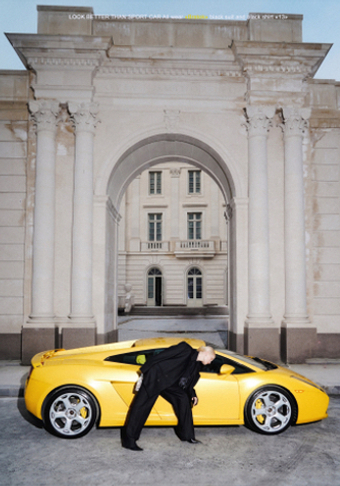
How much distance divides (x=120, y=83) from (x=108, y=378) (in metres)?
9.23

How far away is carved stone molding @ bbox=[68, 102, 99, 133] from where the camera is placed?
39.4ft

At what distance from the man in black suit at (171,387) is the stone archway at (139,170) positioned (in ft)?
21.8

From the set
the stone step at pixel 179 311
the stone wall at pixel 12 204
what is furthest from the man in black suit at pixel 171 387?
the stone step at pixel 179 311

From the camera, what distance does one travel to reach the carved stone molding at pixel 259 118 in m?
12.1

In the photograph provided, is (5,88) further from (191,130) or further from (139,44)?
(191,130)

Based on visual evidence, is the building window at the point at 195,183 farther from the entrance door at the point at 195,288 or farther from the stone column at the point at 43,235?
the stone column at the point at 43,235

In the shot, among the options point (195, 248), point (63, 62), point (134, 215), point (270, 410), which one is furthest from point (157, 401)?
point (134, 215)

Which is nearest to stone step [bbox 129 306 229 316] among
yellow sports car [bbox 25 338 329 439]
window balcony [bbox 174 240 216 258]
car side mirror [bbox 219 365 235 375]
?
window balcony [bbox 174 240 216 258]

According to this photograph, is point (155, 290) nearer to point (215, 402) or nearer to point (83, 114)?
point (83, 114)

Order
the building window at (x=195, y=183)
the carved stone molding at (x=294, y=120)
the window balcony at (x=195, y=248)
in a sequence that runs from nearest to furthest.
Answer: the carved stone molding at (x=294, y=120), the window balcony at (x=195, y=248), the building window at (x=195, y=183)

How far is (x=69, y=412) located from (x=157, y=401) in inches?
45.6

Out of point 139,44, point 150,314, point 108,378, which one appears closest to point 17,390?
point 108,378

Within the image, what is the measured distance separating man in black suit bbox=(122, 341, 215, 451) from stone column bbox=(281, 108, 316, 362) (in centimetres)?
651

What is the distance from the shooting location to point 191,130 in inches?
494
